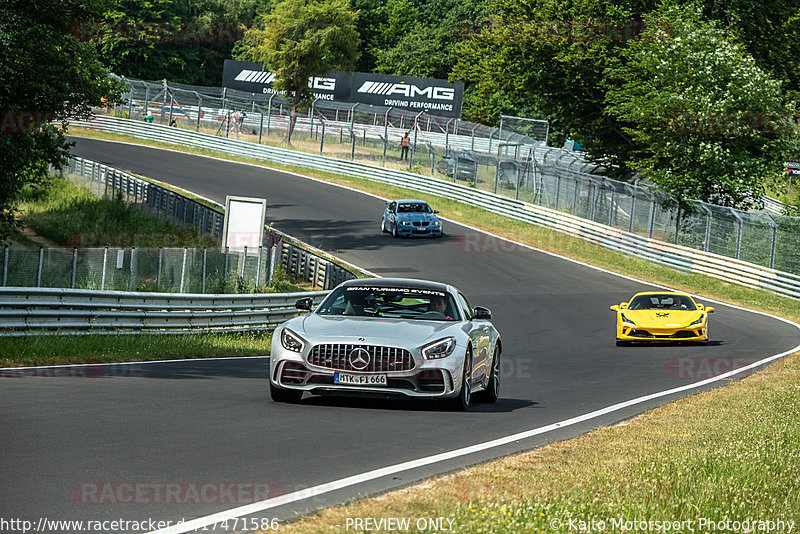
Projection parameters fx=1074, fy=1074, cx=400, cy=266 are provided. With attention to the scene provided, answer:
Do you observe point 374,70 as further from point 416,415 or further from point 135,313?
point 416,415

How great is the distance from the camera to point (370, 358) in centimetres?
1080

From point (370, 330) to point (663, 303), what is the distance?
15.7m

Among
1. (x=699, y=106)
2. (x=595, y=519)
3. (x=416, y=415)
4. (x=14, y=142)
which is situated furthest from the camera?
(x=699, y=106)

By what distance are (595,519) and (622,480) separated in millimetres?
1310

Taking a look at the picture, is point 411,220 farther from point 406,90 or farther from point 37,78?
point 406,90

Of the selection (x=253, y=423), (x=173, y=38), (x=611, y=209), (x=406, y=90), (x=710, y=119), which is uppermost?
(x=173, y=38)

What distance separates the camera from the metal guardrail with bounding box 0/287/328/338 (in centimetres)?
1703

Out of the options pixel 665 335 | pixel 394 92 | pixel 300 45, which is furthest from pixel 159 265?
pixel 394 92

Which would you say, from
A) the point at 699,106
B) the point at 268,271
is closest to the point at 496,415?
the point at 268,271

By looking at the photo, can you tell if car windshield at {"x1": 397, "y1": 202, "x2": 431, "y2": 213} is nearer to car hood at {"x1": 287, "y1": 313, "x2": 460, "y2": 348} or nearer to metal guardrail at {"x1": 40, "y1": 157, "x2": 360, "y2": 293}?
metal guardrail at {"x1": 40, "y1": 157, "x2": 360, "y2": 293}

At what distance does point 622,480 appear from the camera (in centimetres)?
704

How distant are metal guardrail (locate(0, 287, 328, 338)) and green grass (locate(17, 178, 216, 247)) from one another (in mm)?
10760

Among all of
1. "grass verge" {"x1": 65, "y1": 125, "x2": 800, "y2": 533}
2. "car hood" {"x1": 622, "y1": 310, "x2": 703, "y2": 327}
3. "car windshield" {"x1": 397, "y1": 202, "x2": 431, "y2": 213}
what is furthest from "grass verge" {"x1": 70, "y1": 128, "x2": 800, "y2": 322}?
"grass verge" {"x1": 65, "y1": 125, "x2": 800, "y2": 533}

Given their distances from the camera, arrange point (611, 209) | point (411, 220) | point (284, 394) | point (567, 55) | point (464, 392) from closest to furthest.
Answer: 1. point (284, 394)
2. point (464, 392)
3. point (411, 220)
4. point (611, 209)
5. point (567, 55)
